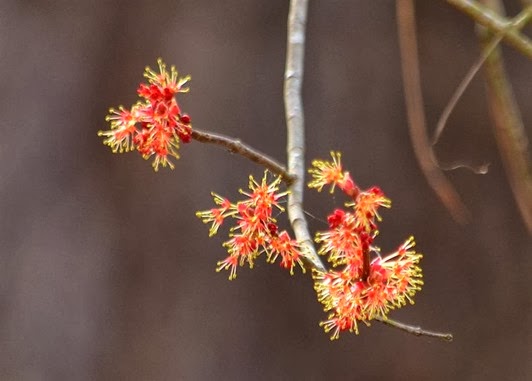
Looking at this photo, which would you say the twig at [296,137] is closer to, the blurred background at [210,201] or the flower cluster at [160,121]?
the flower cluster at [160,121]

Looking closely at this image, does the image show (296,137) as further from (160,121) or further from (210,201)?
(210,201)

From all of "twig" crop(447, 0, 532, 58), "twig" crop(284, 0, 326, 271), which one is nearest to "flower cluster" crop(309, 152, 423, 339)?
"twig" crop(284, 0, 326, 271)

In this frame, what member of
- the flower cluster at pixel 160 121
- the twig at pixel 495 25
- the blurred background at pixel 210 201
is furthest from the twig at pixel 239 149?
the blurred background at pixel 210 201

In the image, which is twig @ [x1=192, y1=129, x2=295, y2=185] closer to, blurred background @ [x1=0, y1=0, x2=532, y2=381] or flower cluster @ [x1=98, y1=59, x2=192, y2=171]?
flower cluster @ [x1=98, y1=59, x2=192, y2=171]

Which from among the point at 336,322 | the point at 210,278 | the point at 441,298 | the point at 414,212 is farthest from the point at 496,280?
the point at 336,322

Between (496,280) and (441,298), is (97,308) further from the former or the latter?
(496,280)

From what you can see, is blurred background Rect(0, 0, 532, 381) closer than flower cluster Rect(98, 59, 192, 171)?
No
